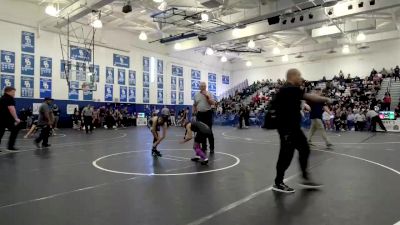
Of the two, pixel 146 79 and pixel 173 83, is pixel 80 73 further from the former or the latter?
pixel 173 83

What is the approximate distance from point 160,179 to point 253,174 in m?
1.74

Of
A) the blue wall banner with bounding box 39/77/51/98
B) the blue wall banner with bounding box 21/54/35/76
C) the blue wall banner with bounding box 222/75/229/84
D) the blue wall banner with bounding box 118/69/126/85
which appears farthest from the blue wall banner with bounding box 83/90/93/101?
the blue wall banner with bounding box 222/75/229/84

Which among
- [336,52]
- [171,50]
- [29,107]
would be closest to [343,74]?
[336,52]

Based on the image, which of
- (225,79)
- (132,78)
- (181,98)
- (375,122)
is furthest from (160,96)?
(375,122)

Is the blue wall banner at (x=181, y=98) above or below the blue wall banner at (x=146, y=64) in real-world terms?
below

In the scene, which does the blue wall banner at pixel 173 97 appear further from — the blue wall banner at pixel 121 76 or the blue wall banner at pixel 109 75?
the blue wall banner at pixel 109 75

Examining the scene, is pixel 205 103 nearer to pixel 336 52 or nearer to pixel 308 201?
pixel 308 201

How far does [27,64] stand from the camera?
21.7 metres

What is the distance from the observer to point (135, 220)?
3.50 m

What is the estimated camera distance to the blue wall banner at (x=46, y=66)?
22516mm

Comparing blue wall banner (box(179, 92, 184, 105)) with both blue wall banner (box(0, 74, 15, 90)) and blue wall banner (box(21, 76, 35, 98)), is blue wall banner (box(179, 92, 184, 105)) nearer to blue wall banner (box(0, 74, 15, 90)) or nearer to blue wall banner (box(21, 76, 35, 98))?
blue wall banner (box(21, 76, 35, 98))

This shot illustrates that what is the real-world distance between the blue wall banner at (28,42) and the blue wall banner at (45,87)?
6.84 ft

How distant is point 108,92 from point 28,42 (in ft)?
23.1

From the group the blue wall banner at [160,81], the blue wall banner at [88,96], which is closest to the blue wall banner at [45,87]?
the blue wall banner at [88,96]
